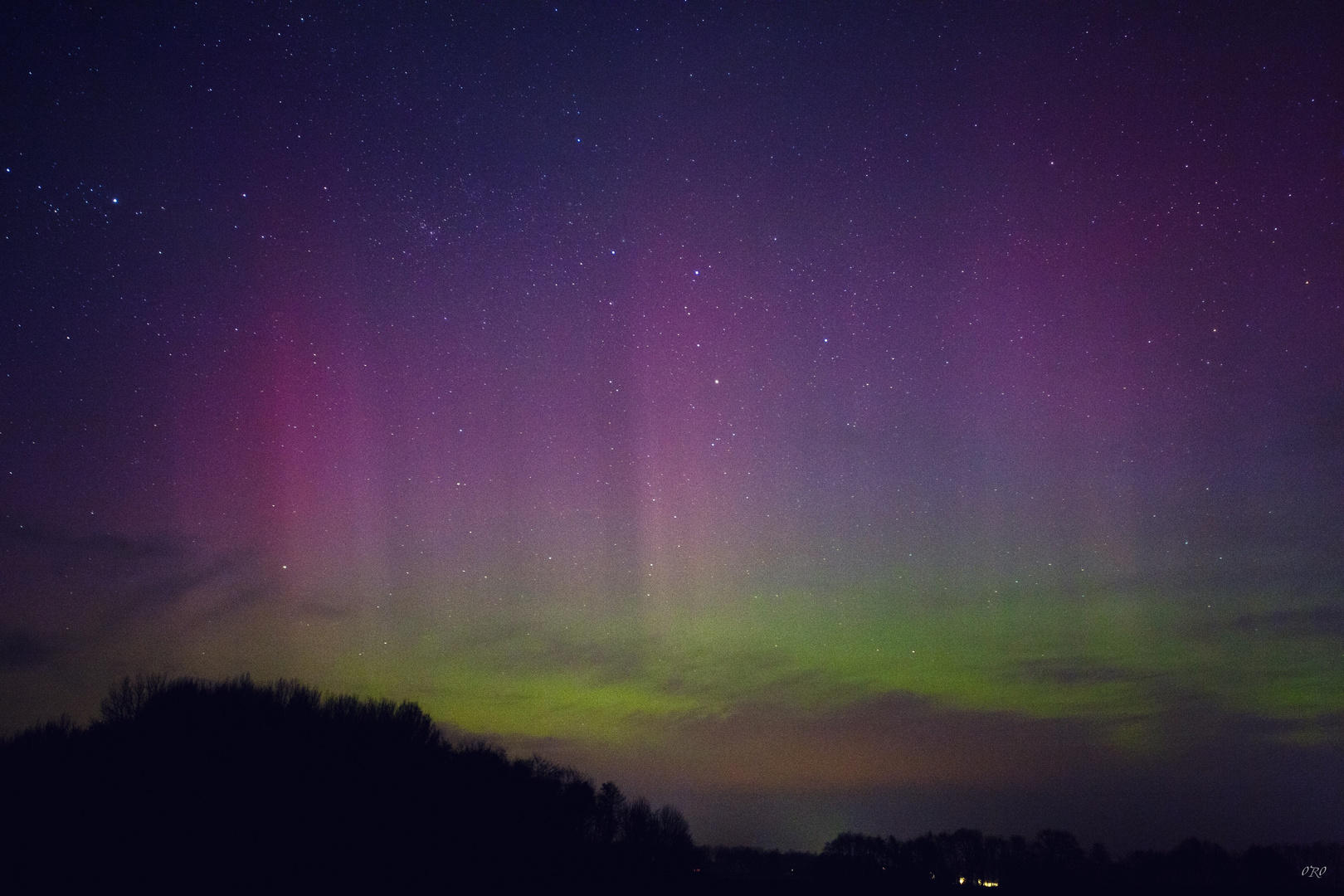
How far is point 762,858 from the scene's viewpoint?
122375 mm

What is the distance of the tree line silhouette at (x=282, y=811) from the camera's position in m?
25.4

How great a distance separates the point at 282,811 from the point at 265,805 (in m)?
0.64

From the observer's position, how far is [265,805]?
3011cm

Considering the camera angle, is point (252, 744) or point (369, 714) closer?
point (252, 744)

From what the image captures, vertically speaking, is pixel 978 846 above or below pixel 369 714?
below

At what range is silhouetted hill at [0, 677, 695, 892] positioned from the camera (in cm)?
2533

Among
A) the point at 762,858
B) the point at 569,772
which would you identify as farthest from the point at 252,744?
the point at 762,858

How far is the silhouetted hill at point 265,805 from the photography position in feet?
83.1

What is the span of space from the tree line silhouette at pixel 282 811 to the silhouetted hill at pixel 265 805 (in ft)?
0.25

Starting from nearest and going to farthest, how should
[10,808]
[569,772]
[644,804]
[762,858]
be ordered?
1. [10,808]
2. [569,772]
3. [644,804]
4. [762,858]

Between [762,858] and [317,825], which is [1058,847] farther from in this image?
[317,825]

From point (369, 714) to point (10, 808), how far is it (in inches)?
790

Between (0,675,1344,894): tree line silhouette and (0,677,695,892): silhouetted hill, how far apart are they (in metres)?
0.08

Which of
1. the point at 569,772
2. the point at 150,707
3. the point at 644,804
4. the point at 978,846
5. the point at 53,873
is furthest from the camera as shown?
the point at 978,846
